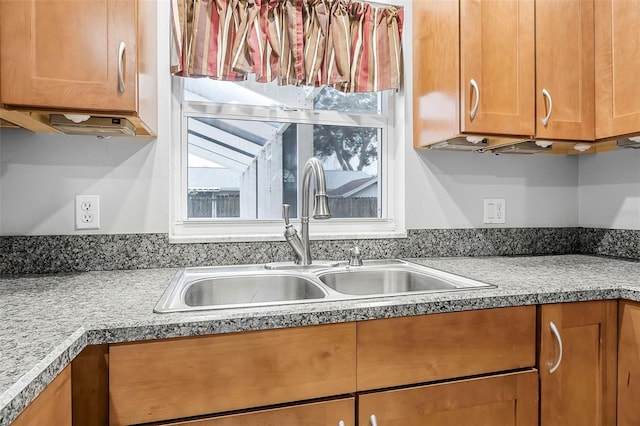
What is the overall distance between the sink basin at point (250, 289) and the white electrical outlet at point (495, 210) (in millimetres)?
964

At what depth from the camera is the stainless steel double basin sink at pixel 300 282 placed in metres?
1.23

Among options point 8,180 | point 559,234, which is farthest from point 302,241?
point 559,234

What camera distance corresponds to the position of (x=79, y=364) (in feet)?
2.59

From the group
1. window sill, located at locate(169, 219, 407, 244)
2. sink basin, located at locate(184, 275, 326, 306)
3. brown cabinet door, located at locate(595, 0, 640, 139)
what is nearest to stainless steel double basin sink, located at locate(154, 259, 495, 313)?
sink basin, located at locate(184, 275, 326, 306)

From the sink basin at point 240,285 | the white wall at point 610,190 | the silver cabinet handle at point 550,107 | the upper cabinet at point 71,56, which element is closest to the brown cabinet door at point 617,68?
the silver cabinet handle at point 550,107

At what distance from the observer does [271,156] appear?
1.67 metres

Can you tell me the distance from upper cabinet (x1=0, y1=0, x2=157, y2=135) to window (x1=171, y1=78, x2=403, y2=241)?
0.45m

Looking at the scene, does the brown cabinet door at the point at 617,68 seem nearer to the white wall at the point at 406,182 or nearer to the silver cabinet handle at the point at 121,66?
the white wall at the point at 406,182

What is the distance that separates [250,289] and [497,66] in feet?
3.96

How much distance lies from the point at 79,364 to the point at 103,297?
23cm

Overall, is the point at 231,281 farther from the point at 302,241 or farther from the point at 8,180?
the point at 8,180

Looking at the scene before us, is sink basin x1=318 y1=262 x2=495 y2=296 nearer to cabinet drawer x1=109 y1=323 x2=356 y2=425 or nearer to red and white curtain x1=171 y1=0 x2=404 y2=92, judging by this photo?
cabinet drawer x1=109 y1=323 x2=356 y2=425

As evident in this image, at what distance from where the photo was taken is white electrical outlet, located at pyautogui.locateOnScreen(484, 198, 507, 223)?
178 cm

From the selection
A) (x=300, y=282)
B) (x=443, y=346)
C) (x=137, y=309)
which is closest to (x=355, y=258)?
(x=300, y=282)
